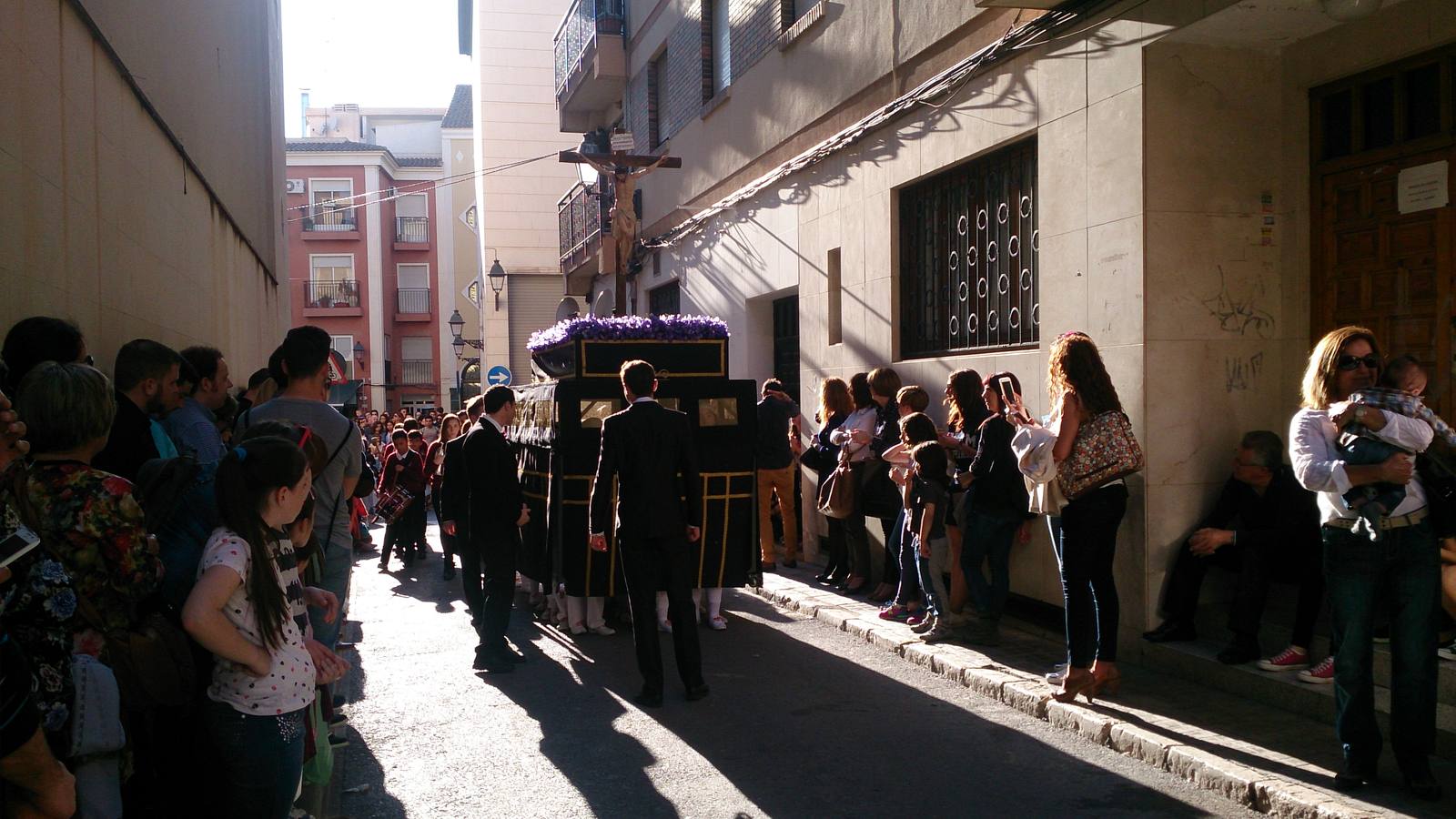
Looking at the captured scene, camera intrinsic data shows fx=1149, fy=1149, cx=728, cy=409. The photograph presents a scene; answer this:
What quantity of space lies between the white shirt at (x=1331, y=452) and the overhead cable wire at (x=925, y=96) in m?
3.85

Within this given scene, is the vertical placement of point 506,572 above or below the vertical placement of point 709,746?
above

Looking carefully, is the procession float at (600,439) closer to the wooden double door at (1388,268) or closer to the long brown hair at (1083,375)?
the long brown hair at (1083,375)

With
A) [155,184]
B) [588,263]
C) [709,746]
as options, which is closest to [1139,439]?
[709,746]

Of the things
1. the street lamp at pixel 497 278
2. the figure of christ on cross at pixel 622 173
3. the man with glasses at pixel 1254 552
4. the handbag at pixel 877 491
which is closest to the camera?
the man with glasses at pixel 1254 552

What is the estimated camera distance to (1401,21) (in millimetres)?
6691

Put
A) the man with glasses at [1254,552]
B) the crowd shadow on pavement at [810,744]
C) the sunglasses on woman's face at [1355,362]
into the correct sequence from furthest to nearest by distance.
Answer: the man with glasses at [1254,552] → the crowd shadow on pavement at [810,744] → the sunglasses on woman's face at [1355,362]

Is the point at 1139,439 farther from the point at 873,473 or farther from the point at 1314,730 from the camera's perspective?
the point at 873,473

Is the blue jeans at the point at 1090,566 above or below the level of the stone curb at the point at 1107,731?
above

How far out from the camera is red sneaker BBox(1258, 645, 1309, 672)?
6.32m

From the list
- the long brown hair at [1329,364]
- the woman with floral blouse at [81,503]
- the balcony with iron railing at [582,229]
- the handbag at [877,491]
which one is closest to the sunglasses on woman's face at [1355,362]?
the long brown hair at [1329,364]

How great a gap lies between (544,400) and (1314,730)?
19.4 ft

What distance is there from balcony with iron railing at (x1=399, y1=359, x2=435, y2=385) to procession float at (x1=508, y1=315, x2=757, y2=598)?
4539cm

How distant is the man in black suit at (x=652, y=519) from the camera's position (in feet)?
22.6

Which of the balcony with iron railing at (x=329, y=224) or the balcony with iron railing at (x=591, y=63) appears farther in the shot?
the balcony with iron railing at (x=329, y=224)
